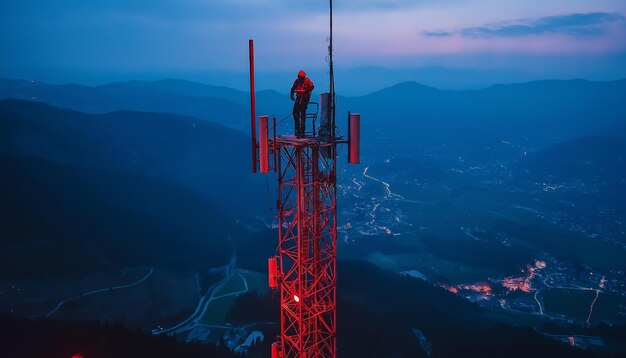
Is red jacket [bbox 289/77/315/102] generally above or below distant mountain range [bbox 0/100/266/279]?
above

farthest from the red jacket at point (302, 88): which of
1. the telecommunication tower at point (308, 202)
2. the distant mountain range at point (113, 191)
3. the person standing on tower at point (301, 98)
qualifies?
the distant mountain range at point (113, 191)

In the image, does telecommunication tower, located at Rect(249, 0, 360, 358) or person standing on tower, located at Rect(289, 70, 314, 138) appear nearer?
telecommunication tower, located at Rect(249, 0, 360, 358)

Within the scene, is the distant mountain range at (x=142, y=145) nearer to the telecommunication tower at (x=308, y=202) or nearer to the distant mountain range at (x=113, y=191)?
the distant mountain range at (x=113, y=191)

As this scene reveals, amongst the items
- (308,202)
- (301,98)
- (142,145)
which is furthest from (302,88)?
(142,145)

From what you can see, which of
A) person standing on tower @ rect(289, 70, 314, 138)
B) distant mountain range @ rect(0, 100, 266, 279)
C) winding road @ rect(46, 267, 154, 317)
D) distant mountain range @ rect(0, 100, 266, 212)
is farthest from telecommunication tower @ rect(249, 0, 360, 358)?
distant mountain range @ rect(0, 100, 266, 212)

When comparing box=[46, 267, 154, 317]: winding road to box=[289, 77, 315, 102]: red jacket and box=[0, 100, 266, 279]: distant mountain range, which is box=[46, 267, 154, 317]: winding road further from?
box=[289, 77, 315, 102]: red jacket

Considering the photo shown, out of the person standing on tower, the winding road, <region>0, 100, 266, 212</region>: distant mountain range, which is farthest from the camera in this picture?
<region>0, 100, 266, 212</region>: distant mountain range

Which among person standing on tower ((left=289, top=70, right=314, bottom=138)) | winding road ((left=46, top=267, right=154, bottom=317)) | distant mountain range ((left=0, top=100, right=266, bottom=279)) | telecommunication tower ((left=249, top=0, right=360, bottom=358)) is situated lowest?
winding road ((left=46, top=267, right=154, bottom=317))

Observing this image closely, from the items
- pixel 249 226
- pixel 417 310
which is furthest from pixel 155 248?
pixel 417 310

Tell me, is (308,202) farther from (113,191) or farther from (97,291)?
(113,191)
